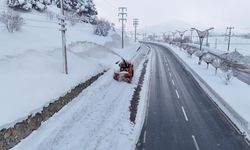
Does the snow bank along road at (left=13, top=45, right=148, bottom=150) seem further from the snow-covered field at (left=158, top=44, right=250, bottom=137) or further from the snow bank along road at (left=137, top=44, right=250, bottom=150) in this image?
the snow-covered field at (left=158, top=44, right=250, bottom=137)

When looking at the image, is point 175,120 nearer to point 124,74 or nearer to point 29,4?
point 124,74

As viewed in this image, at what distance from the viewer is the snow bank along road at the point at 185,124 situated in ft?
57.2

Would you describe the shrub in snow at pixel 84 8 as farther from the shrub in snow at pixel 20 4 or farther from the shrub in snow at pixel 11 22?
the shrub in snow at pixel 11 22

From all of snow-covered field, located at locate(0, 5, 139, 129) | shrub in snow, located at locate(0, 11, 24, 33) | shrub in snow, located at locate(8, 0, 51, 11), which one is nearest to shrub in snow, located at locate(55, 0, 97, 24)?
shrub in snow, located at locate(8, 0, 51, 11)

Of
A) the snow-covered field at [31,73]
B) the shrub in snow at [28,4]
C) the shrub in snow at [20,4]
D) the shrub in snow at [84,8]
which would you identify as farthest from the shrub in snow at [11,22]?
the shrub in snow at [84,8]

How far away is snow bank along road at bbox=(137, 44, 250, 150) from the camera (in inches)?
686

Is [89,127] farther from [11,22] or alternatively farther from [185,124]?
[11,22]

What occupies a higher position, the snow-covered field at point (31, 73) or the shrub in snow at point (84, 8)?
the shrub in snow at point (84, 8)

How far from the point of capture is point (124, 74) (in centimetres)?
3281

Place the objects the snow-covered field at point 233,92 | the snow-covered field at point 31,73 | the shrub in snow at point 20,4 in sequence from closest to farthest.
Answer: the snow-covered field at point 31,73
the snow-covered field at point 233,92
the shrub in snow at point 20,4

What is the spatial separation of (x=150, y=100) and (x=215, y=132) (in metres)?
8.68

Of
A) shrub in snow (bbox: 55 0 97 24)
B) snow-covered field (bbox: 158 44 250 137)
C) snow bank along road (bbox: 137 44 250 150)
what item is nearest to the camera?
snow bank along road (bbox: 137 44 250 150)

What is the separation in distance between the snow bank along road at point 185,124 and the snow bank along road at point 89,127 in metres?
1.36

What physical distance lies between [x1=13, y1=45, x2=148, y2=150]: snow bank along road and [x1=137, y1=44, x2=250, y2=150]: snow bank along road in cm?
136
